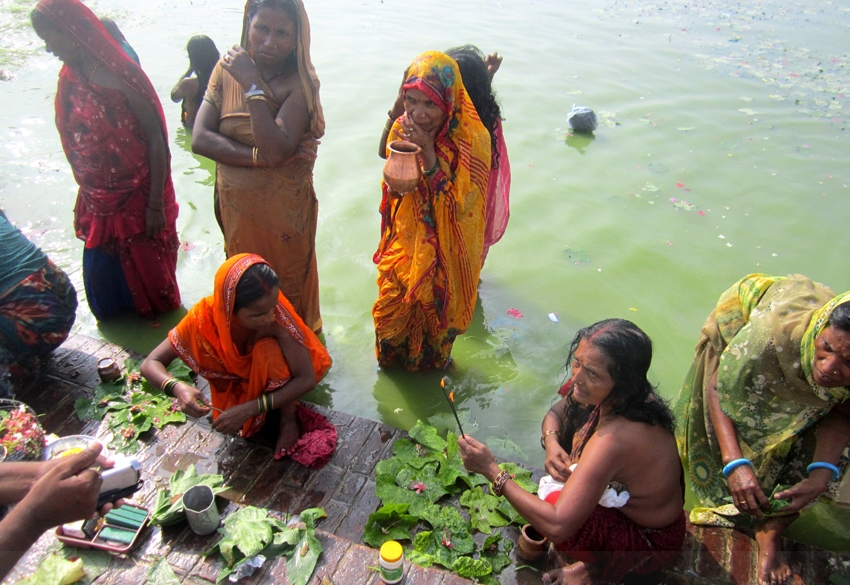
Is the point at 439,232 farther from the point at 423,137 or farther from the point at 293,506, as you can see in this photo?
the point at 293,506

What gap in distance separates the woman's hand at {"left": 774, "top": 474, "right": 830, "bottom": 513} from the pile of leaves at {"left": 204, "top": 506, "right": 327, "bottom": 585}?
212 cm

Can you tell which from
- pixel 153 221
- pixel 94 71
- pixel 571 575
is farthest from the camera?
pixel 153 221

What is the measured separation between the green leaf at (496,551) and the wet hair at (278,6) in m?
2.78

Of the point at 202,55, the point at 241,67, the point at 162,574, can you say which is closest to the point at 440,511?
the point at 162,574

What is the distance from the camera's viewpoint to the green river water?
437cm

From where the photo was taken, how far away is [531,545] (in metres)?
2.65

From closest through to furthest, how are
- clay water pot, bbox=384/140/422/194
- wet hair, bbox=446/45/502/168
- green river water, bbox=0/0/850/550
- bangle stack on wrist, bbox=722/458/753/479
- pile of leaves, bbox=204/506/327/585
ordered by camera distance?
→ pile of leaves, bbox=204/506/327/585 < bangle stack on wrist, bbox=722/458/753/479 < clay water pot, bbox=384/140/422/194 < wet hair, bbox=446/45/502/168 < green river water, bbox=0/0/850/550

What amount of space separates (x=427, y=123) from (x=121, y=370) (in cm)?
237

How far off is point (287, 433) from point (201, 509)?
2.21 feet

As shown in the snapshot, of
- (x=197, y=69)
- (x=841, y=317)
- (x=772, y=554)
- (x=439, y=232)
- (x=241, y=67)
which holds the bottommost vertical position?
(x=772, y=554)

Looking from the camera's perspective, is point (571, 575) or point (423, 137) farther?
point (423, 137)

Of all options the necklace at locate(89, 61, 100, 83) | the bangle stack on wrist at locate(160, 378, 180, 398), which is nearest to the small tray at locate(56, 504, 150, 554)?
the bangle stack on wrist at locate(160, 378, 180, 398)

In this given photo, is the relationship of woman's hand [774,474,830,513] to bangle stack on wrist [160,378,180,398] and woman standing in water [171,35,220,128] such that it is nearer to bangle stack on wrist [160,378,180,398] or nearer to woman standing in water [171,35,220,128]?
bangle stack on wrist [160,378,180,398]

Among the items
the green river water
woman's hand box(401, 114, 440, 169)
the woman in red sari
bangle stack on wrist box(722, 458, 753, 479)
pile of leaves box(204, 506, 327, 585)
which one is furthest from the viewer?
the green river water
